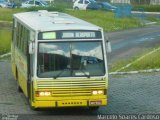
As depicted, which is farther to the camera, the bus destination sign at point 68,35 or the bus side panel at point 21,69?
the bus side panel at point 21,69

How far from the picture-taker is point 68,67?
1605 cm

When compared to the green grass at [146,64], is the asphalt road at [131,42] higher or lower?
lower

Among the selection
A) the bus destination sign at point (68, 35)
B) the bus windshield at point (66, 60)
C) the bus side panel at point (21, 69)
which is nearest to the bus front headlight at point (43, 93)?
the bus windshield at point (66, 60)

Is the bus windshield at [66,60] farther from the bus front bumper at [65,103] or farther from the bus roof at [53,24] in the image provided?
the bus front bumper at [65,103]

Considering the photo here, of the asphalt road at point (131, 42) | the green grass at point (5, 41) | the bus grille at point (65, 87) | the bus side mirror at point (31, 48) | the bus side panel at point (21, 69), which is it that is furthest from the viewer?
the green grass at point (5, 41)

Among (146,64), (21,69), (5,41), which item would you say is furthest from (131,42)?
(21,69)

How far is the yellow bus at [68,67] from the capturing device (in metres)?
15.9

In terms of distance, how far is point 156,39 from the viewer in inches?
1660

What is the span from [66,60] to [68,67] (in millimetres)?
205

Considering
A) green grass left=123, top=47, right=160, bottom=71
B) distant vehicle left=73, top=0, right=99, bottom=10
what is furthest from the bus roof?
distant vehicle left=73, top=0, right=99, bottom=10

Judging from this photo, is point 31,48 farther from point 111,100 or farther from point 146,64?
point 146,64

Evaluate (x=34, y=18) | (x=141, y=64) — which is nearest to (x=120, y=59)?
(x=141, y=64)

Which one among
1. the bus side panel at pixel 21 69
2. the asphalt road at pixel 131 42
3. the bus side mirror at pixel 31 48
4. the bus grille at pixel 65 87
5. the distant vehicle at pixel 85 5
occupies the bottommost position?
the distant vehicle at pixel 85 5

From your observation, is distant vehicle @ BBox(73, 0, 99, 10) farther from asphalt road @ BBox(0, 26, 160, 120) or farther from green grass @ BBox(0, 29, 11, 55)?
asphalt road @ BBox(0, 26, 160, 120)
